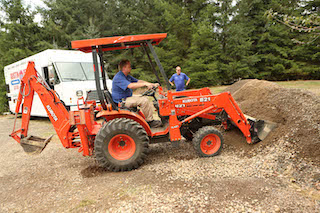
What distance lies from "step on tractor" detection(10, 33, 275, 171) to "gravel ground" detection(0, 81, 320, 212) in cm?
30

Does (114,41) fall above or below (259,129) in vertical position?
above

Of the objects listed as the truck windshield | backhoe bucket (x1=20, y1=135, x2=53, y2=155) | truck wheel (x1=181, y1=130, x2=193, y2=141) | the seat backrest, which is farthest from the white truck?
truck wheel (x1=181, y1=130, x2=193, y2=141)

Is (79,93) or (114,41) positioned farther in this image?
(79,93)

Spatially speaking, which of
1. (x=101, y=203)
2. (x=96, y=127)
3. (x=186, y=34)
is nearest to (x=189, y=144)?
(x=96, y=127)

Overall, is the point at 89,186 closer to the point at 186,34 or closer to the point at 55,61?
the point at 55,61

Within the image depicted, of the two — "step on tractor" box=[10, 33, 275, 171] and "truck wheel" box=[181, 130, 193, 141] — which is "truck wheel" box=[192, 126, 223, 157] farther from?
"truck wheel" box=[181, 130, 193, 141]

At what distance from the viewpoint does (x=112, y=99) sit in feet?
13.3

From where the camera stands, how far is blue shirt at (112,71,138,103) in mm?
3953

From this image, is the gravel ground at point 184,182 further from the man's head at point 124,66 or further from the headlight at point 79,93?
the headlight at point 79,93

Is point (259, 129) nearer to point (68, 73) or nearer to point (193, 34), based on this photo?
point (68, 73)

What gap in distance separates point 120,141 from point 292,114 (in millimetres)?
3511

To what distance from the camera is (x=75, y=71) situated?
8344 mm

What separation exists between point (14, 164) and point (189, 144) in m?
3.93

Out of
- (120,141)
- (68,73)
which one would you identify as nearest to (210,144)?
(120,141)
